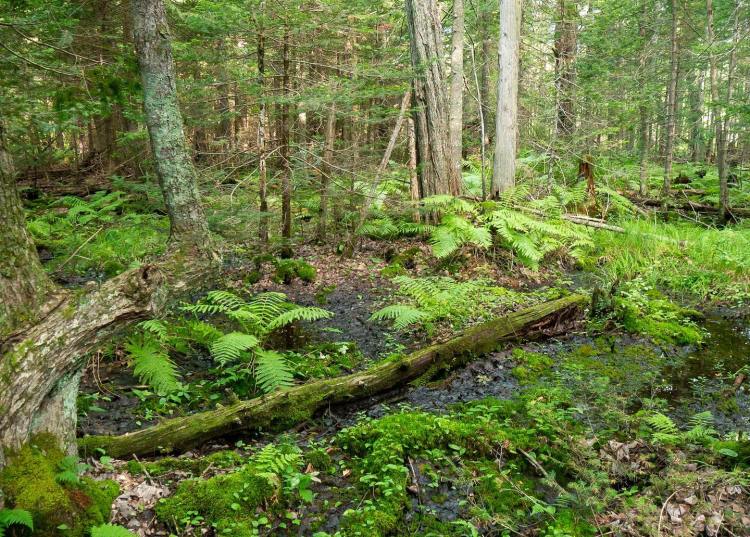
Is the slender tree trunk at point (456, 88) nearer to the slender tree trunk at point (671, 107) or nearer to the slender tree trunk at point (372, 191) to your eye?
the slender tree trunk at point (372, 191)

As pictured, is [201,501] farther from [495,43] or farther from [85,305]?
[495,43]

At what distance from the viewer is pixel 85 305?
2.73m

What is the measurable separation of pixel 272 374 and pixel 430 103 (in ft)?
22.9

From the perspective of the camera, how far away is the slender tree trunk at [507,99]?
9.97m

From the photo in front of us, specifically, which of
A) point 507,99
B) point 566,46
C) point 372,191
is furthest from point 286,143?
point 566,46

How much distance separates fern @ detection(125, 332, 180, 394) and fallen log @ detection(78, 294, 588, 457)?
2.86ft

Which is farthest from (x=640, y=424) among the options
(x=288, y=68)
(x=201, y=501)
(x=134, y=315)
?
(x=288, y=68)

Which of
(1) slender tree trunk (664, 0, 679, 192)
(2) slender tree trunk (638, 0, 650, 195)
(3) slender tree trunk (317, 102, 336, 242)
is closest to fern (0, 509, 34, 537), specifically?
(3) slender tree trunk (317, 102, 336, 242)

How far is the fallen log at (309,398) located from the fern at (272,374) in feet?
0.82

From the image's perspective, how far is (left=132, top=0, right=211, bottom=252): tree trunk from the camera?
374cm

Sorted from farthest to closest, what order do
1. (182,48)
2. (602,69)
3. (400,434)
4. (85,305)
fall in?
1. (602,69)
2. (182,48)
3. (400,434)
4. (85,305)

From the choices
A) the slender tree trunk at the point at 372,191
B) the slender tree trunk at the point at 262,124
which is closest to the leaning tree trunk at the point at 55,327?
the slender tree trunk at the point at 262,124

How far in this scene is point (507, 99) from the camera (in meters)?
10.2

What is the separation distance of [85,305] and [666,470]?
156 inches
